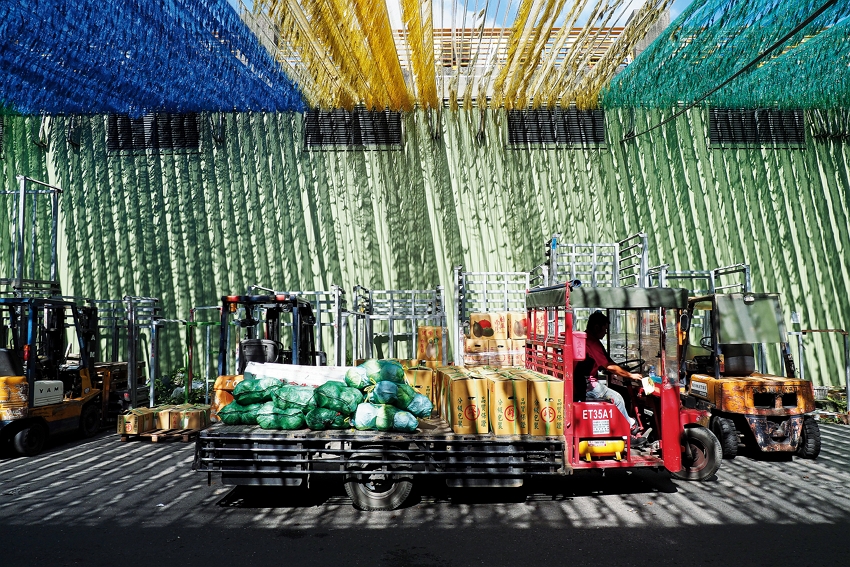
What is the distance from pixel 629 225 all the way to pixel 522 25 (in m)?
6.80

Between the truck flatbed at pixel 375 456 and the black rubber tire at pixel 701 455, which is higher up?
the truck flatbed at pixel 375 456

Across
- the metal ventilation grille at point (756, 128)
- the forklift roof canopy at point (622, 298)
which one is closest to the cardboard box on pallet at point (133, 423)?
the forklift roof canopy at point (622, 298)

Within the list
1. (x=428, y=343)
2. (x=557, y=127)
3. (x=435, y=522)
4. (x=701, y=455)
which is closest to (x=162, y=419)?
(x=428, y=343)

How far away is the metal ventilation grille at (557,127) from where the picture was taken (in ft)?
51.9

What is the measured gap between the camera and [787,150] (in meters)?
15.9

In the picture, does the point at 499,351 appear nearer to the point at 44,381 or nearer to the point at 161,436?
the point at 161,436

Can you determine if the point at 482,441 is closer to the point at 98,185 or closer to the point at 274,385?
the point at 274,385

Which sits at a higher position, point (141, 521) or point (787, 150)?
point (787, 150)

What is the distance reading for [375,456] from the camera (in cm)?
659

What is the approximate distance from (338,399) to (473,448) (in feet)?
A: 5.14

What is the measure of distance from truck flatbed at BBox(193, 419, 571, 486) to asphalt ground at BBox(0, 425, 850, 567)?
1.47 ft

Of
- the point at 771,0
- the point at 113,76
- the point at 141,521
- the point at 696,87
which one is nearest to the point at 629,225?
the point at 696,87

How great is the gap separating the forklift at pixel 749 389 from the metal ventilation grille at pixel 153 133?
12.3 meters

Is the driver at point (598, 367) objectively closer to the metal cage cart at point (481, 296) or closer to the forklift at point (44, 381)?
the metal cage cart at point (481, 296)
